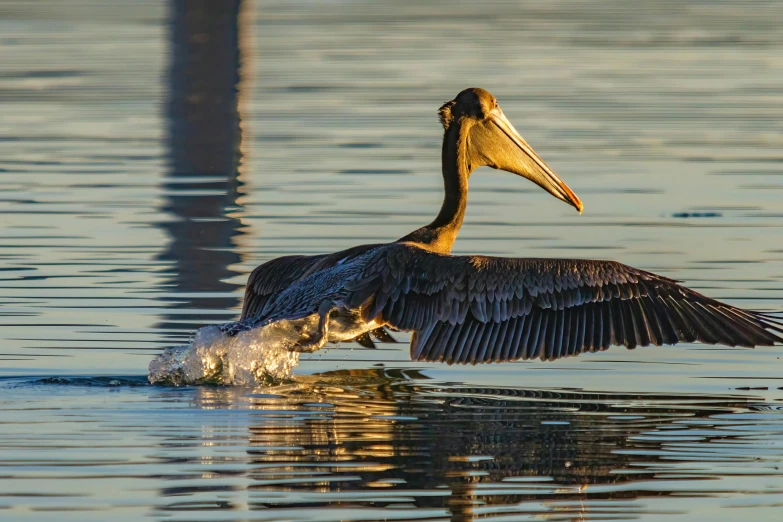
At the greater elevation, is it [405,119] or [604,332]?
[405,119]

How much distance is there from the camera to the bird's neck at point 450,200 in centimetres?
1021

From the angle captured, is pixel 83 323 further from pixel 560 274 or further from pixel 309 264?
pixel 560 274

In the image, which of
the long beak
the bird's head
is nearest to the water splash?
the bird's head

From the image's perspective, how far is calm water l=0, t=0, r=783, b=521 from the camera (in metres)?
7.12

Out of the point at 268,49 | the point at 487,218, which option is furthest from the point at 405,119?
the point at 268,49

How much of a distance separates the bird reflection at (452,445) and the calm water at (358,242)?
Answer: 21 millimetres

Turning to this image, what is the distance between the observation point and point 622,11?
118ft

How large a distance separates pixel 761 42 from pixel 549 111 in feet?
28.4

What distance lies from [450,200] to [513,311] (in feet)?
4.63

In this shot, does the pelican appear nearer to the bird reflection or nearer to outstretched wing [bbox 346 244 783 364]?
outstretched wing [bbox 346 244 783 364]

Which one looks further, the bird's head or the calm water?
the bird's head

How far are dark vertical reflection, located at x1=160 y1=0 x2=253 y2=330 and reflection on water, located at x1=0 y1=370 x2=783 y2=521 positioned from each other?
191 cm

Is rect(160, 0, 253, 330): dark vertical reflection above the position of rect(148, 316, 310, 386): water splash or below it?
above

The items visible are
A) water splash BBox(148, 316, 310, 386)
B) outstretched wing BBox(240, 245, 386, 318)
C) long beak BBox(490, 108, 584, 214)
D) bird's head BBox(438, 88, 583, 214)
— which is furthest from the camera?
long beak BBox(490, 108, 584, 214)
